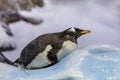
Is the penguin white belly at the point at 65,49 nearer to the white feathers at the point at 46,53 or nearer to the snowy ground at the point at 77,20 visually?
the white feathers at the point at 46,53

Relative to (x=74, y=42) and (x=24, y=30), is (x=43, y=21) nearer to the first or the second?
(x=24, y=30)

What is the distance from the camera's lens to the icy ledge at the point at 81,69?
37.6 inches

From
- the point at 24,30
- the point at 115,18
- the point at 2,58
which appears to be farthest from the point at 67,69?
the point at 115,18

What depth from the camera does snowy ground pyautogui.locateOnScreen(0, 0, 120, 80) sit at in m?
1.65

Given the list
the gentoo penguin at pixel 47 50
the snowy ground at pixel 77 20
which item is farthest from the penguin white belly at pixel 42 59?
the snowy ground at pixel 77 20

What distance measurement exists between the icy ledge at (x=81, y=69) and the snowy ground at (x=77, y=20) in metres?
0.53

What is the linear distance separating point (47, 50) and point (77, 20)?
27.2 inches

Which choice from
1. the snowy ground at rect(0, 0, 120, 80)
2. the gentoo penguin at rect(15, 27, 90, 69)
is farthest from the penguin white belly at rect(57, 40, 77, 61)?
the snowy ground at rect(0, 0, 120, 80)

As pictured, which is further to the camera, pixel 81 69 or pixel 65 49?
pixel 65 49

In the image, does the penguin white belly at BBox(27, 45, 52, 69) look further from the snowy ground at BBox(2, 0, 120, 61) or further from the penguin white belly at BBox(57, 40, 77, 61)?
the snowy ground at BBox(2, 0, 120, 61)

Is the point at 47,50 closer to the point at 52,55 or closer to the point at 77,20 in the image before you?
the point at 52,55

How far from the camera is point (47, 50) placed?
1.07 meters

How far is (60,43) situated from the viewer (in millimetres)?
1078

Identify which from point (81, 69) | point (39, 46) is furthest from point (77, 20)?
point (81, 69)
